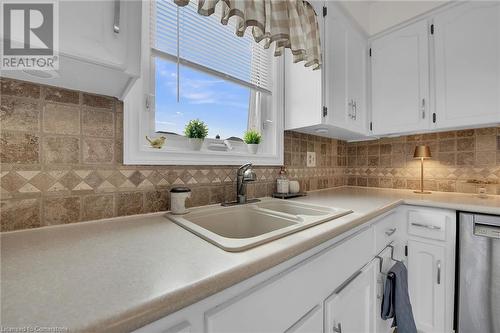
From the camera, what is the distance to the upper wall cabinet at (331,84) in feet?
4.73

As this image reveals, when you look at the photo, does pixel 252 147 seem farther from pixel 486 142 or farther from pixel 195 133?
pixel 486 142

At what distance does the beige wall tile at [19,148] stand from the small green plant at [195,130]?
578 mm

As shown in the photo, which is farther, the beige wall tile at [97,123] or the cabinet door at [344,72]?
the cabinet door at [344,72]

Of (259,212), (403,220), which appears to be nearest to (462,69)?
(403,220)

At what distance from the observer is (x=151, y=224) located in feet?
2.63

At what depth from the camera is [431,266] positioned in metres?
1.35

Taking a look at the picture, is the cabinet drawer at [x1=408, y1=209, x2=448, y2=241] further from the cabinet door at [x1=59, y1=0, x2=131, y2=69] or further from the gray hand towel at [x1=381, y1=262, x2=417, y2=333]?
the cabinet door at [x1=59, y1=0, x2=131, y2=69]

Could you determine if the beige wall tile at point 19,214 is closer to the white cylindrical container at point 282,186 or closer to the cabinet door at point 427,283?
the white cylindrical container at point 282,186

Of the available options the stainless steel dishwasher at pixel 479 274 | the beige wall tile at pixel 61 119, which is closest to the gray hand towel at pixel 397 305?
the stainless steel dishwasher at pixel 479 274

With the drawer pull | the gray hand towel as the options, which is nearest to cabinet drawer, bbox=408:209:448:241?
the drawer pull

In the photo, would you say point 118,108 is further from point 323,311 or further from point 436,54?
point 436,54

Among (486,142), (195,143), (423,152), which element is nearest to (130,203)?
(195,143)

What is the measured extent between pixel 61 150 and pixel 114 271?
1.82 feet

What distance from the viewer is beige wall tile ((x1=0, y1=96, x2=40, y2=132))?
2.18 ft
